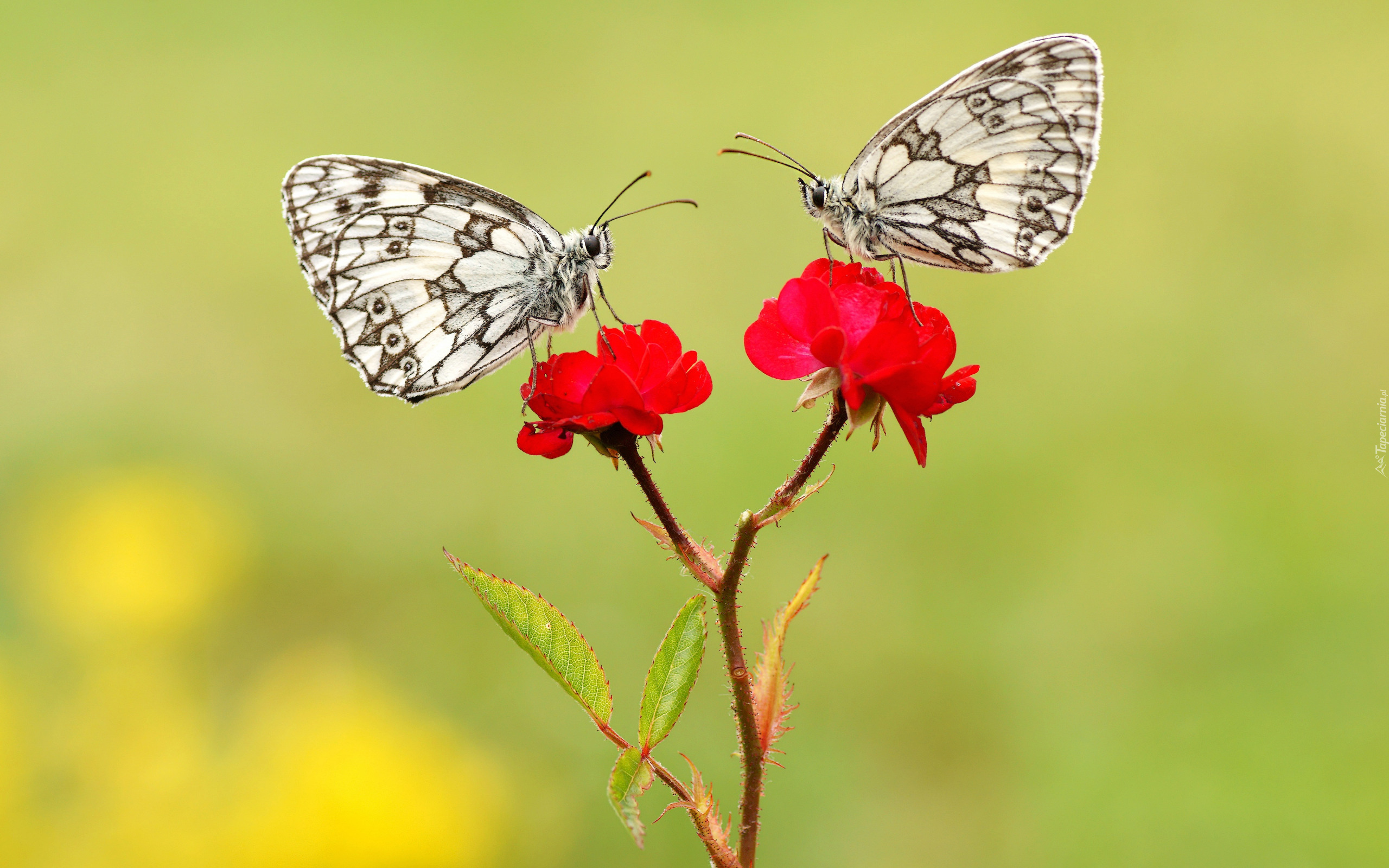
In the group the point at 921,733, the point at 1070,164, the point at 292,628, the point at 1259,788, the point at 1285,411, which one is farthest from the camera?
the point at 1285,411

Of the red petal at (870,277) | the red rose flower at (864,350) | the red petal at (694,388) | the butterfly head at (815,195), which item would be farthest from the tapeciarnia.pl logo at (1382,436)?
the red petal at (694,388)

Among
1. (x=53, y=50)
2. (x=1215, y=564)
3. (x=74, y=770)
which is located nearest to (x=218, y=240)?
(x=53, y=50)

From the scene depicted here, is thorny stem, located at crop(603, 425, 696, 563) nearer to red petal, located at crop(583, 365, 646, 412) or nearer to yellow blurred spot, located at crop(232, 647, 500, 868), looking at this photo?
red petal, located at crop(583, 365, 646, 412)

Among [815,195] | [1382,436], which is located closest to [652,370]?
[815,195]

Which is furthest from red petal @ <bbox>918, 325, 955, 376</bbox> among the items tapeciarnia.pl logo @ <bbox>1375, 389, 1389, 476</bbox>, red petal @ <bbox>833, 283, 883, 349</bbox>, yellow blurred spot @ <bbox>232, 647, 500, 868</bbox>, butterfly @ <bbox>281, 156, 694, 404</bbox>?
tapeciarnia.pl logo @ <bbox>1375, 389, 1389, 476</bbox>

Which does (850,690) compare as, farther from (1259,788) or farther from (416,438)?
(416,438)

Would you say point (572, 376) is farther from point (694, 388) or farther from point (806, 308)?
point (806, 308)

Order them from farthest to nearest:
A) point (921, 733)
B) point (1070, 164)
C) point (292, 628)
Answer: point (292, 628)
point (921, 733)
point (1070, 164)
